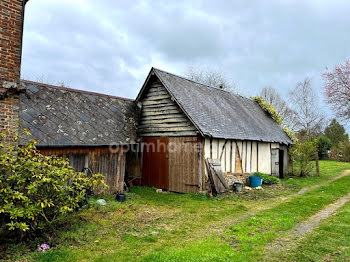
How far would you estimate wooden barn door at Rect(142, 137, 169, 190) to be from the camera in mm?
11461

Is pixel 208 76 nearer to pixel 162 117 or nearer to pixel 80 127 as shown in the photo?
pixel 162 117

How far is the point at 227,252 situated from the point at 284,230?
226 centimetres

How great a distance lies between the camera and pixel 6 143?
5504mm

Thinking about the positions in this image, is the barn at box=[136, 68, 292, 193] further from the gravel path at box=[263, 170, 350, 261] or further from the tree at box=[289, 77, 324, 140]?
the tree at box=[289, 77, 324, 140]

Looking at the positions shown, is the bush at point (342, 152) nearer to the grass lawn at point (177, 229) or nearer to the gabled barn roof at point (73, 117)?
the grass lawn at point (177, 229)

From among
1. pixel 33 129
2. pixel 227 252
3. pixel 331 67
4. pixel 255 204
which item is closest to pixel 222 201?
pixel 255 204

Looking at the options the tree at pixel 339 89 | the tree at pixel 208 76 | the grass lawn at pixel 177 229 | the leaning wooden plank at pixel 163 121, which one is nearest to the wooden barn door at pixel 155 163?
the leaning wooden plank at pixel 163 121

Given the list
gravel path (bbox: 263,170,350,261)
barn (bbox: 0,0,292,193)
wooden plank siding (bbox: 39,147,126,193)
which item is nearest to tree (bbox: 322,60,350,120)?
barn (bbox: 0,0,292,193)

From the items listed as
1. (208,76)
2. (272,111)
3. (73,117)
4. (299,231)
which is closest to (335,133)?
(208,76)

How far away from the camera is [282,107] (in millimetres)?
33750

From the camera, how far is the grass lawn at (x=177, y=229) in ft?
15.0

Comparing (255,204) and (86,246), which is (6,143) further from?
(255,204)

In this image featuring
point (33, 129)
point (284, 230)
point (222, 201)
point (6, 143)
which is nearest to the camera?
point (6, 143)

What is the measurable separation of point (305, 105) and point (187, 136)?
26345 mm
